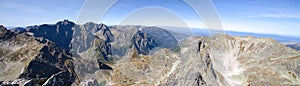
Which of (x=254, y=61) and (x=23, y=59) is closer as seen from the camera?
(x=23, y=59)

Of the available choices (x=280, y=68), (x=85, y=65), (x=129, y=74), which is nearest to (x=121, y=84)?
(x=129, y=74)

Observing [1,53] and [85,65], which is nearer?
[1,53]

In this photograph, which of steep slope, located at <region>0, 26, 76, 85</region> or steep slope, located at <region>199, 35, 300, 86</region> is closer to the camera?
steep slope, located at <region>199, 35, 300, 86</region>

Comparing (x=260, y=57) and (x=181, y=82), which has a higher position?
(x=260, y=57)

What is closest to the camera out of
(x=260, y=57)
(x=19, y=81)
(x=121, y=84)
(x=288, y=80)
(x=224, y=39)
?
(x=19, y=81)

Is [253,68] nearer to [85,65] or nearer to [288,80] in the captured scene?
[288,80]

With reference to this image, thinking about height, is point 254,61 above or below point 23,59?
above

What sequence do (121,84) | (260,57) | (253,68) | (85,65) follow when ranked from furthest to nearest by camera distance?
(85,65) < (121,84) < (260,57) < (253,68)

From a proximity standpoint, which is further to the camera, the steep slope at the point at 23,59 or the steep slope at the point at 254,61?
the steep slope at the point at 23,59

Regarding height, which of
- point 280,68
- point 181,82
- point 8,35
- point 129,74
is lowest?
point 129,74

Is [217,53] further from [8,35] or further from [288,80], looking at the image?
[8,35]
